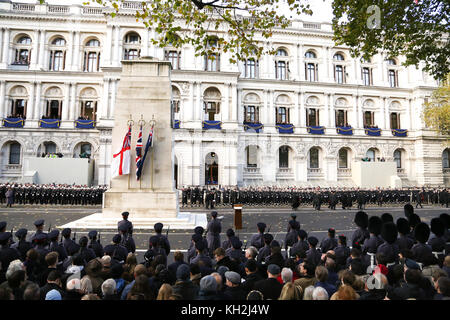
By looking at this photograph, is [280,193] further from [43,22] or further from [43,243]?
[43,22]

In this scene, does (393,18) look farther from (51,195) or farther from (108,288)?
(51,195)

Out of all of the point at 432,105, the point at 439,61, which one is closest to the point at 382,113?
the point at 432,105

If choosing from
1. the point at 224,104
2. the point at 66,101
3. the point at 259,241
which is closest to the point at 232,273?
the point at 259,241

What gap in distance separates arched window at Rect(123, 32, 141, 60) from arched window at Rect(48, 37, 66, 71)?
8.17 m

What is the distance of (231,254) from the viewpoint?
5.14m

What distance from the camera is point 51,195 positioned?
1942cm

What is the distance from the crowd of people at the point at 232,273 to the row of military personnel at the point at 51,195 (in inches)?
595

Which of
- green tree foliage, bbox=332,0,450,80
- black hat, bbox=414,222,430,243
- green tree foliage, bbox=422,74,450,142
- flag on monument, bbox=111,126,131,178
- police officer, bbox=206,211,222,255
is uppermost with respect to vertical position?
green tree foliage, bbox=422,74,450,142

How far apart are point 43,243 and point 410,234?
825cm

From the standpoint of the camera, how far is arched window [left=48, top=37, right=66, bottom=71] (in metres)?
31.8

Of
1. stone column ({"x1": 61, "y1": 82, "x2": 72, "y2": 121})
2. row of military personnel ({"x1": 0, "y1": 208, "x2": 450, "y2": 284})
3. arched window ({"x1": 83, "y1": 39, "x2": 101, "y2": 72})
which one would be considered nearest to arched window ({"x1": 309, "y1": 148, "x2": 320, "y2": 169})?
row of military personnel ({"x1": 0, "y1": 208, "x2": 450, "y2": 284})

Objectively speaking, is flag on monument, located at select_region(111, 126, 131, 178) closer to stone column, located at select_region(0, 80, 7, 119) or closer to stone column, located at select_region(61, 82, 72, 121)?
stone column, located at select_region(61, 82, 72, 121)

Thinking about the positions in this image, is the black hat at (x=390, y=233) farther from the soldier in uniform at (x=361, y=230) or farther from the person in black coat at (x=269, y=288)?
the person in black coat at (x=269, y=288)

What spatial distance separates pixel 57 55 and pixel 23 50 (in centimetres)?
381
